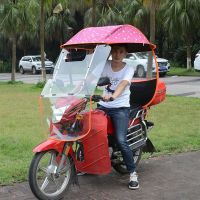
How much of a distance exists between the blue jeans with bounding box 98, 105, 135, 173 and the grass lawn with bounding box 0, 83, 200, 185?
137cm

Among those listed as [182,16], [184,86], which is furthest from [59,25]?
[184,86]

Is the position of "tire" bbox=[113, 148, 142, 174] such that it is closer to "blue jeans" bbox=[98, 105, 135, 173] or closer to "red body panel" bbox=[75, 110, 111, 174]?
"blue jeans" bbox=[98, 105, 135, 173]

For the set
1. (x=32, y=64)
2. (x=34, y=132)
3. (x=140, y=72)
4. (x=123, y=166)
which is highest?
(x=140, y=72)

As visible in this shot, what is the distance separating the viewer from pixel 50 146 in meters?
5.04

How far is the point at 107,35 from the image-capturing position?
535 cm

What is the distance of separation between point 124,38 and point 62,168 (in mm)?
1670

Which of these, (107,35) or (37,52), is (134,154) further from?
(37,52)

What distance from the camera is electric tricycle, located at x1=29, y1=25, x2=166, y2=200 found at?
509cm

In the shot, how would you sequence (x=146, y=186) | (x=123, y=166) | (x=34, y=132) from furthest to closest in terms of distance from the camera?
(x=34, y=132)
(x=123, y=166)
(x=146, y=186)

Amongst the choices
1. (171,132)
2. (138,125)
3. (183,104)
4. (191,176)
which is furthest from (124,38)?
(183,104)

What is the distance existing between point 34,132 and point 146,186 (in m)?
3.90

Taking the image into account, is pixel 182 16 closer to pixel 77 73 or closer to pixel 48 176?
pixel 77 73

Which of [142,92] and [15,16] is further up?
[15,16]

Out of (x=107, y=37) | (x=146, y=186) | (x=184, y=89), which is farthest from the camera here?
(x=184, y=89)
